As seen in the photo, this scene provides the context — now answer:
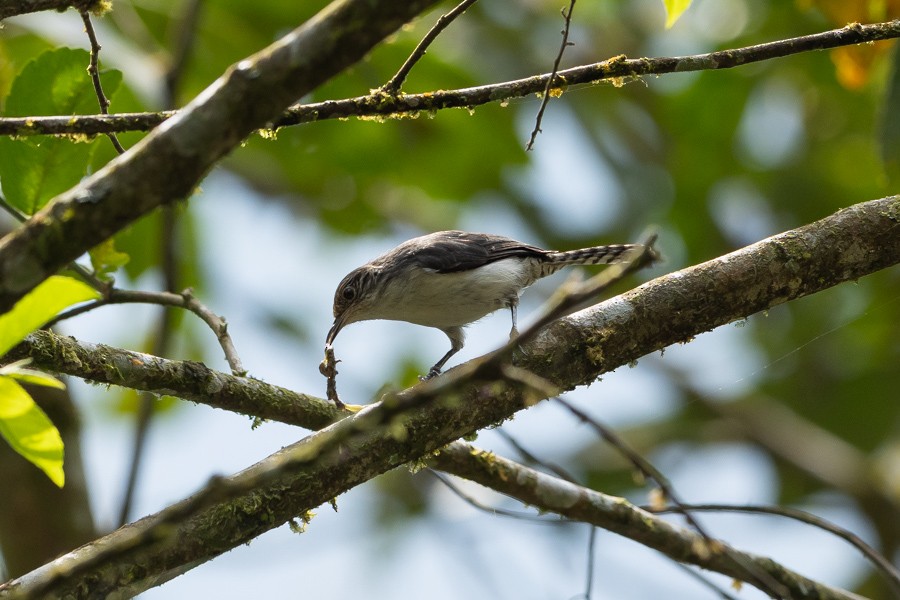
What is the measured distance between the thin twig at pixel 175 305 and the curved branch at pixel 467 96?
95 cm

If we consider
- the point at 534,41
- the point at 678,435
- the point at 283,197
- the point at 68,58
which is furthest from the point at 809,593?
the point at 534,41

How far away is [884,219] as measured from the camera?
13.5 ft

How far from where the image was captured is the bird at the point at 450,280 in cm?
684

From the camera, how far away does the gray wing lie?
276 inches

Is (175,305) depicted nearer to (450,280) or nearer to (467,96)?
(467,96)

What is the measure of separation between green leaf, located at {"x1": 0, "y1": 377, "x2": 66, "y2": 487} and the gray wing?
4.48 m

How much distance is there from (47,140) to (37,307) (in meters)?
1.63

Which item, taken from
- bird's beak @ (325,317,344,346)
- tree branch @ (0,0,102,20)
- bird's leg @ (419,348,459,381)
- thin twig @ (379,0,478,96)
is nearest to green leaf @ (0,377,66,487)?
tree branch @ (0,0,102,20)

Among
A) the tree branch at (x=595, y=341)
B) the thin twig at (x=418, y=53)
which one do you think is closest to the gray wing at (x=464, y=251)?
the tree branch at (x=595, y=341)

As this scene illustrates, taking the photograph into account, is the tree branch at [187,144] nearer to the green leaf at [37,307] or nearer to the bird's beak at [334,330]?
the green leaf at [37,307]

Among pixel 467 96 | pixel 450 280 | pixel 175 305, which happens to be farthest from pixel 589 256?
pixel 467 96

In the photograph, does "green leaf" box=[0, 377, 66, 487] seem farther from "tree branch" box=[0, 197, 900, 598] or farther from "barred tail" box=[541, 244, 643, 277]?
"barred tail" box=[541, 244, 643, 277]

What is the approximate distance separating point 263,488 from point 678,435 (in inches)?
328

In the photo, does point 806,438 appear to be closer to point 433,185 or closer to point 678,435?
point 678,435
